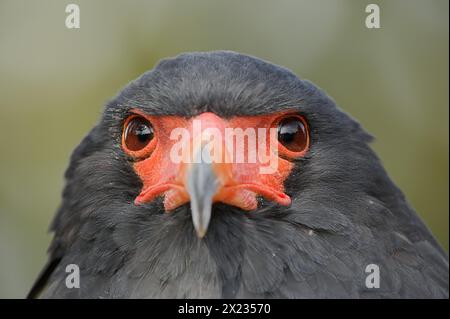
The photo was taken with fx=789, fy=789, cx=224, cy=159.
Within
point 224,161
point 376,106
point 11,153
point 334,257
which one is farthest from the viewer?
point 376,106

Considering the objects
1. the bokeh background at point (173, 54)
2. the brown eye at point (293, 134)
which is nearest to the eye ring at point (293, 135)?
the brown eye at point (293, 134)

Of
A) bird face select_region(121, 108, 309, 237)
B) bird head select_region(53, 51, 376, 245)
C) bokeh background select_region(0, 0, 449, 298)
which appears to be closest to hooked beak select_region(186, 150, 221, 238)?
bird face select_region(121, 108, 309, 237)

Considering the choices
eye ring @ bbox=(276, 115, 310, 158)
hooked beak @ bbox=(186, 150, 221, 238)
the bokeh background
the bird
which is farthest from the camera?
the bokeh background

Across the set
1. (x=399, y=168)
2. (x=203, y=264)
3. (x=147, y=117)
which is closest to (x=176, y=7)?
(x=399, y=168)

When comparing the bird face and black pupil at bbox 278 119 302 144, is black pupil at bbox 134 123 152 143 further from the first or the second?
black pupil at bbox 278 119 302 144

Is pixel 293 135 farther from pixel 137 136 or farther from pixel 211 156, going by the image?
pixel 137 136

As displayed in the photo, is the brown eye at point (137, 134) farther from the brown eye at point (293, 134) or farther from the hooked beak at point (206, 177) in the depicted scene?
the brown eye at point (293, 134)

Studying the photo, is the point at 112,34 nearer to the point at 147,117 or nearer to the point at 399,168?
the point at 399,168

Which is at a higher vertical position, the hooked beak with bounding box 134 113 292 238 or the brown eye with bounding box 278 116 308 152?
the brown eye with bounding box 278 116 308 152

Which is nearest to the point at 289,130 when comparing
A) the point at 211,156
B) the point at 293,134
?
the point at 293,134
